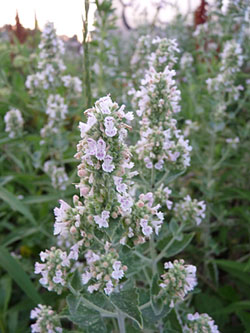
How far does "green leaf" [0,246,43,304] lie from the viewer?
2273mm

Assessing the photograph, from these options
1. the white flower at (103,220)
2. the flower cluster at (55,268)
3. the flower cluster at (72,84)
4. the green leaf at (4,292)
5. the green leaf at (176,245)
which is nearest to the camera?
the white flower at (103,220)

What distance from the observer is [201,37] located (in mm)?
4020

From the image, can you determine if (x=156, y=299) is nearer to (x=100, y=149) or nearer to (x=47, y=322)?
(x=47, y=322)

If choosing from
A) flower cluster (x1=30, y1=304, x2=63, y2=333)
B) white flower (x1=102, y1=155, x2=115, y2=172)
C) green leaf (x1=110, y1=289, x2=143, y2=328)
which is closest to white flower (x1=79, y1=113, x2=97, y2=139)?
white flower (x1=102, y1=155, x2=115, y2=172)

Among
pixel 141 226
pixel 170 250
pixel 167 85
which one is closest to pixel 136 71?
pixel 167 85

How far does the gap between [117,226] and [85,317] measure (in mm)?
509

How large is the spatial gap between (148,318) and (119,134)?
907 mm

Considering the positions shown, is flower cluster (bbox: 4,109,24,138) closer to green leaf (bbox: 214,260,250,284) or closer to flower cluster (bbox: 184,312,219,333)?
green leaf (bbox: 214,260,250,284)

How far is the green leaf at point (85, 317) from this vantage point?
58.6 inches

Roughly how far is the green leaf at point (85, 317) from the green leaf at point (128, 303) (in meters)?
0.18

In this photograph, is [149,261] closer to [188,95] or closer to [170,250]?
[170,250]

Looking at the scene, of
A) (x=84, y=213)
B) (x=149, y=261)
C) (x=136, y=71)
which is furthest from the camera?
(x=136, y=71)

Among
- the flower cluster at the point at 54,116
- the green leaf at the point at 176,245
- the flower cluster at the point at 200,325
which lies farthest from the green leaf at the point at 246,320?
the flower cluster at the point at 54,116

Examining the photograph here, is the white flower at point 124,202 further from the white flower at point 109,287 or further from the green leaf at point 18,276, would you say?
the green leaf at point 18,276
